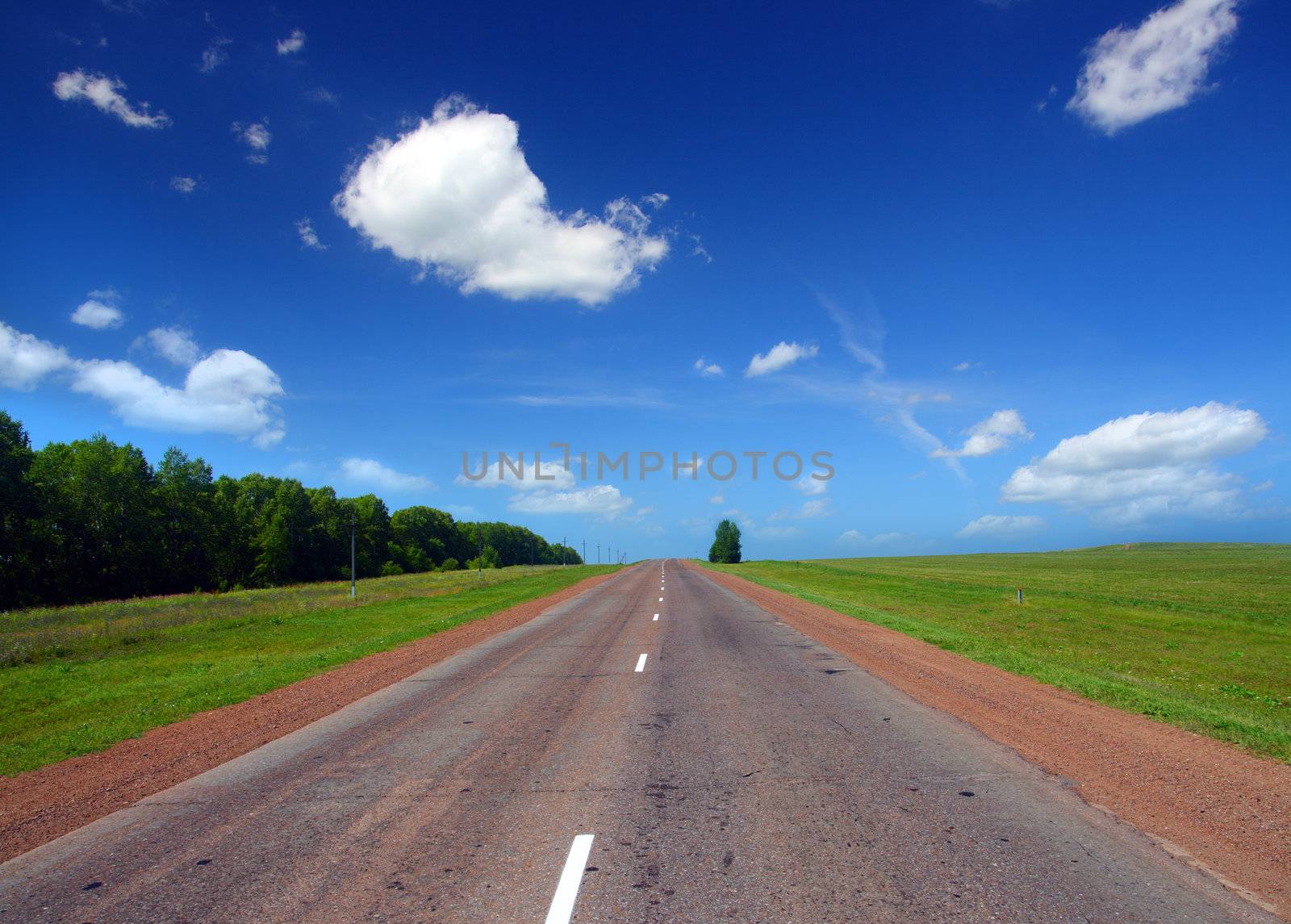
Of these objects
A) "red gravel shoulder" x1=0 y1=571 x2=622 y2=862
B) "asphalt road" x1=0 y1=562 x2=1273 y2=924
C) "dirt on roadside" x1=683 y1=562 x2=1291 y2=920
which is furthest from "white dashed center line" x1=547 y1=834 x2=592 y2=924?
"red gravel shoulder" x1=0 y1=571 x2=622 y2=862

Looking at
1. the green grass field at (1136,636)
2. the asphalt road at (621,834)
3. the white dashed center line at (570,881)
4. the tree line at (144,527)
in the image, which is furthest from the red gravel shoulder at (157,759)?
the tree line at (144,527)

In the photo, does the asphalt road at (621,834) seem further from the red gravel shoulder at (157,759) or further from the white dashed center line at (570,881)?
the red gravel shoulder at (157,759)

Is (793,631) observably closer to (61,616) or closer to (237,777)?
(237,777)

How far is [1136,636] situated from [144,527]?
2751 inches

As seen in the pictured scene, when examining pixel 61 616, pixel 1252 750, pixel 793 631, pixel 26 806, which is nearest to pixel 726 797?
Result: pixel 1252 750

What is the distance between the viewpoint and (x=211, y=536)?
69625 mm

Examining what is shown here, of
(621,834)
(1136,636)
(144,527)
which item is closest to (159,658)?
(621,834)

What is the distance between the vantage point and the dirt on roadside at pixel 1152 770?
4.58m

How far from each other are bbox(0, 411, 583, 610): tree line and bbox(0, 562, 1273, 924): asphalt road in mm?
54232

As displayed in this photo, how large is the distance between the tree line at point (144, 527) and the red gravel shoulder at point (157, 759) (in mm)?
49290

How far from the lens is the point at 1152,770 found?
641 cm

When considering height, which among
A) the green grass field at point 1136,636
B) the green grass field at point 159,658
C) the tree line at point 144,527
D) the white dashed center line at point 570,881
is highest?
the tree line at point 144,527

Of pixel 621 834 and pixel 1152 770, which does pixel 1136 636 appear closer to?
pixel 1152 770

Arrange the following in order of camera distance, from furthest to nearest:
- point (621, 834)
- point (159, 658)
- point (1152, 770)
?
point (159, 658)
point (1152, 770)
point (621, 834)
